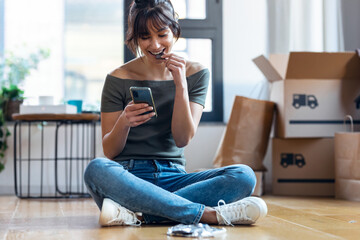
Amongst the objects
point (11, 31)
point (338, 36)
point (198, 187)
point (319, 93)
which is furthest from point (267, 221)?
point (11, 31)

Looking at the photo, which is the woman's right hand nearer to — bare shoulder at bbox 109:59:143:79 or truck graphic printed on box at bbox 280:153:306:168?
bare shoulder at bbox 109:59:143:79

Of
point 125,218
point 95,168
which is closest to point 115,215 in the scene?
point 125,218

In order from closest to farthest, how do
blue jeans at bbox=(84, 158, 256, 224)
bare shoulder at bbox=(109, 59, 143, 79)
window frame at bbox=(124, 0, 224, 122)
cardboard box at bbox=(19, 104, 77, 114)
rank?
blue jeans at bbox=(84, 158, 256, 224) → bare shoulder at bbox=(109, 59, 143, 79) → cardboard box at bbox=(19, 104, 77, 114) → window frame at bbox=(124, 0, 224, 122)

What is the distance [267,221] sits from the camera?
1756 mm

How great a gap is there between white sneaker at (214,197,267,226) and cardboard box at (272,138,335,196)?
1.50 meters

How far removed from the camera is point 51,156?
11.2 feet

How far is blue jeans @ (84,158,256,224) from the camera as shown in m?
1.55

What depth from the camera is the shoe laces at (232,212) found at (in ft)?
5.21

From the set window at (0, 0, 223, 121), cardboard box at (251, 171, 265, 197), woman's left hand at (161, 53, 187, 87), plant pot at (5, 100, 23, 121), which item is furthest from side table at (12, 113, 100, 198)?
woman's left hand at (161, 53, 187, 87)

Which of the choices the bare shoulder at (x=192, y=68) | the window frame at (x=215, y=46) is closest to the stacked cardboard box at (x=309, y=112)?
the window frame at (x=215, y=46)

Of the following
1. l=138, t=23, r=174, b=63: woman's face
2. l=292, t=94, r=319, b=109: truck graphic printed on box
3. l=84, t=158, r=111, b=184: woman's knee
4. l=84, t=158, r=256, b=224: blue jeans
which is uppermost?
l=138, t=23, r=174, b=63: woman's face

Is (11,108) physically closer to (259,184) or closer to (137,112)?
(259,184)

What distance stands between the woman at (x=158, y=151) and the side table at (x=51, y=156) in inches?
62.1

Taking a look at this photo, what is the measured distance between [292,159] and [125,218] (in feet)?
5.36
